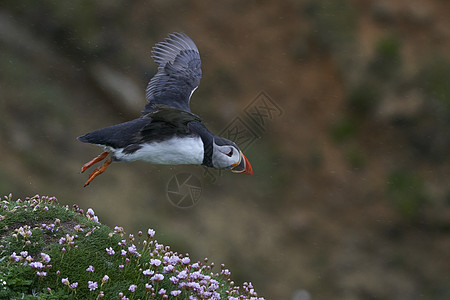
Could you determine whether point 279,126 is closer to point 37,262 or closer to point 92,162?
point 92,162

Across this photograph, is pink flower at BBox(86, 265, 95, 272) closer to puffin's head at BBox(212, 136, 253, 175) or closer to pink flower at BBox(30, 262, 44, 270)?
pink flower at BBox(30, 262, 44, 270)

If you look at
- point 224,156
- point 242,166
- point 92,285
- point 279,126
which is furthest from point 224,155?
point 279,126

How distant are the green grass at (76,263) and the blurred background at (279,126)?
34.1 ft

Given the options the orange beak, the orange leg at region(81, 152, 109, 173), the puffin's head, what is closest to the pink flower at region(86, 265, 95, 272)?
the orange leg at region(81, 152, 109, 173)

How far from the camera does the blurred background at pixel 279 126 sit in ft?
61.6

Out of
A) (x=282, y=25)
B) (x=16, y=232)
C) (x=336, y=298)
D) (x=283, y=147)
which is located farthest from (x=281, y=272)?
(x=16, y=232)

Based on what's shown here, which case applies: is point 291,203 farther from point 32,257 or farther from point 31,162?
point 32,257

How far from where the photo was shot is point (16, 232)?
666 cm

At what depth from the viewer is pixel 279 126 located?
22.5 meters

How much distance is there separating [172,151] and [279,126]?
1491 cm

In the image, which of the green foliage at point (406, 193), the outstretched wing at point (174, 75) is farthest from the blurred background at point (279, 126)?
the outstretched wing at point (174, 75)

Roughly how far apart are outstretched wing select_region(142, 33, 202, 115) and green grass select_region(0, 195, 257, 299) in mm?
2542

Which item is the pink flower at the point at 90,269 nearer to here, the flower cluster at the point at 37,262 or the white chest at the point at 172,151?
the flower cluster at the point at 37,262

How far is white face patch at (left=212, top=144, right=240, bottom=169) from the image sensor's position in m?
8.26
